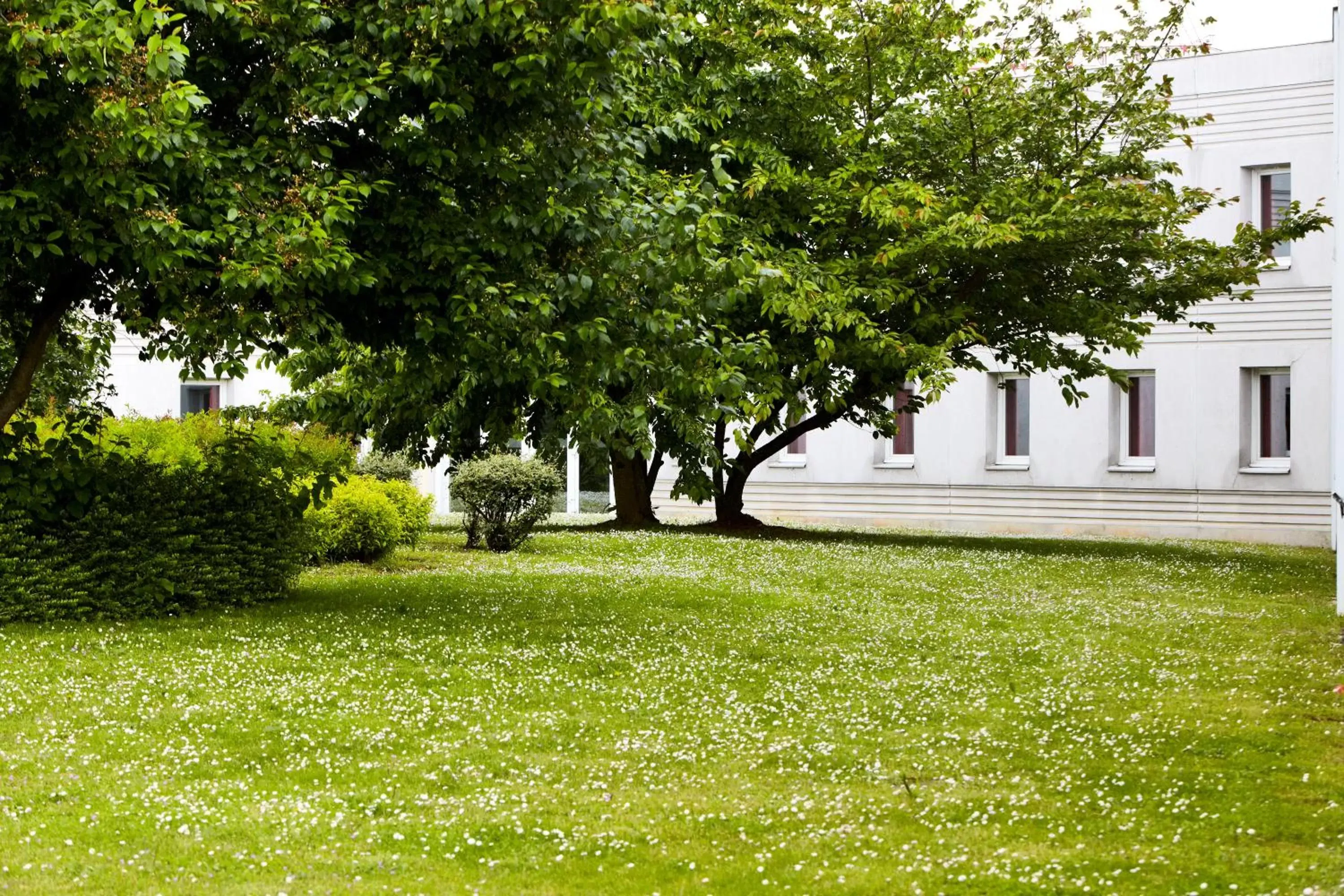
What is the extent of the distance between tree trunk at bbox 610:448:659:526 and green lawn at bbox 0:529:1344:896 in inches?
428

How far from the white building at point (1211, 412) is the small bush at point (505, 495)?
12.9 meters

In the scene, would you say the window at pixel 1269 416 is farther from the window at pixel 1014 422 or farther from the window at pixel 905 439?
the window at pixel 905 439

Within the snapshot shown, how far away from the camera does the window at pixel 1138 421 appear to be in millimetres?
32594

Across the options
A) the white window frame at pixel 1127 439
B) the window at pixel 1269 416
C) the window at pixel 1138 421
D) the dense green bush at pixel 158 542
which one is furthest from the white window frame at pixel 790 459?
the dense green bush at pixel 158 542

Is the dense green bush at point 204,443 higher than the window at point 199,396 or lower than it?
lower

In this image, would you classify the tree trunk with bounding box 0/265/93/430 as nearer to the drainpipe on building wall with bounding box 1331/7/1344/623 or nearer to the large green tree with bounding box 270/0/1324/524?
the large green tree with bounding box 270/0/1324/524

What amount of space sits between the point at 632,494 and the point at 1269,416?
50.5ft

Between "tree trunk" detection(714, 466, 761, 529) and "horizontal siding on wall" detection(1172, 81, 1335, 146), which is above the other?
"horizontal siding on wall" detection(1172, 81, 1335, 146)

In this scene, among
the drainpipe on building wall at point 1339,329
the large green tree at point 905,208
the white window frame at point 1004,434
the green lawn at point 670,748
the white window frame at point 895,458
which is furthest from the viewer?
the white window frame at point 895,458

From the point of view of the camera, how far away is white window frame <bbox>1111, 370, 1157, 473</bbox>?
106ft

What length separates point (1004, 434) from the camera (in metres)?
34.1

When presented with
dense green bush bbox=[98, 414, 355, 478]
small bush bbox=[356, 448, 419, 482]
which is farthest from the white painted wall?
dense green bush bbox=[98, 414, 355, 478]

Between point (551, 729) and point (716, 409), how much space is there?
469cm

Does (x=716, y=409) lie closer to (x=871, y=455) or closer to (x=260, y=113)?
(x=260, y=113)
